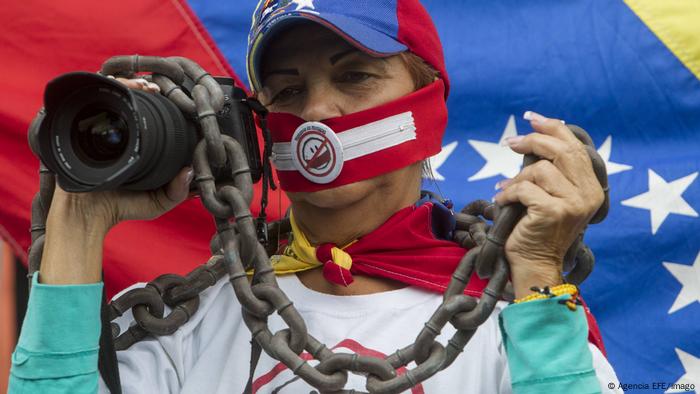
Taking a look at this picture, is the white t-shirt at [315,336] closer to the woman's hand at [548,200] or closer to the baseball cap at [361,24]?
the woman's hand at [548,200]

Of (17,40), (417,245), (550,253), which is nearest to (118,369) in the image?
(417,245)

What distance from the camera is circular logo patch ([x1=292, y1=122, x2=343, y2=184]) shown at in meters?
1.98

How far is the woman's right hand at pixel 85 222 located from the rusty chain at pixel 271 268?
0.05 metres

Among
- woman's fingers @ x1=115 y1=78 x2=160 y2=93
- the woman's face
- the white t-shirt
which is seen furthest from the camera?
the woman's face

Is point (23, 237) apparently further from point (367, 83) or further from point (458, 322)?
point (458, 322)

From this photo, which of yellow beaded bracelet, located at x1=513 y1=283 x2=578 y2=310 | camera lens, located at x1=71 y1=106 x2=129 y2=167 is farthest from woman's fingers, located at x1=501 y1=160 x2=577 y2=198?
camera lens, located at x1=71 y1=106 x2=129 y2=167

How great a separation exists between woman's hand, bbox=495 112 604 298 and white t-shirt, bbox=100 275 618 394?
0.80 feet

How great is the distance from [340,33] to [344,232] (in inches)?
17.5

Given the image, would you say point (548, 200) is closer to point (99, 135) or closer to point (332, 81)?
point (332, 81)

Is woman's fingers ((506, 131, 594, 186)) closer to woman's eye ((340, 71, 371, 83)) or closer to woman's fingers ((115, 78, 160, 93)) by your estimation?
woman's eye ((340, 71, 371, 83))

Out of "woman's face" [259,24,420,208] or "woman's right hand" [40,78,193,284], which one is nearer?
"woman's right hand" [40,78,193,284]

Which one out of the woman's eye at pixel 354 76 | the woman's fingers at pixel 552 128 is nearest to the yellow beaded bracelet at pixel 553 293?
the woman's fingers at pixel 552 128

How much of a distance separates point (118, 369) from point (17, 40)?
53.2 inches

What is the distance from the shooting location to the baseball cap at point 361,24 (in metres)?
2.01
